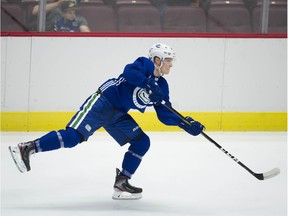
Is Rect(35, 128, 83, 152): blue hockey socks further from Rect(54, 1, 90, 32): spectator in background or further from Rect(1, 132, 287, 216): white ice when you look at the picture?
Rect(54, 1, 90, 32): spectator in background

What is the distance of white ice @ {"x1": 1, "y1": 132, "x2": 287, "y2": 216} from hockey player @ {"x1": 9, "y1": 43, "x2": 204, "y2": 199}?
278 mm

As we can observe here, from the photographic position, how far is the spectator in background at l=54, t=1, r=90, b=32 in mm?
7305

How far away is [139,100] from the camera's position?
464cm

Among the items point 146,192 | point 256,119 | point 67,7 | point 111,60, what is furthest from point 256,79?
point 146,192

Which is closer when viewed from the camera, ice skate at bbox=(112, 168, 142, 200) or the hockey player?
the hockey player

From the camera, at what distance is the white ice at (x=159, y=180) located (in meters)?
4.45

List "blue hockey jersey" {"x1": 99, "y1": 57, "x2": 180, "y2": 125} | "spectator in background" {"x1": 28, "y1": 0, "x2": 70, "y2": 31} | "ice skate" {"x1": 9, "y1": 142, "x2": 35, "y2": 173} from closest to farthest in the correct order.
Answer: "ice skate" {"x1": 9, "y1": 142, "x2": 35, "y2": 173}
"blue hockey jersey" {"x1": 99, "y1": 57, "x2": 180, "y2": 125}
"spectator in background" {"x1": 28, "y1": 0, "x2": 70, "y2": 31}

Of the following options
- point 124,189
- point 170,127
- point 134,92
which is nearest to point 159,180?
point 124,189

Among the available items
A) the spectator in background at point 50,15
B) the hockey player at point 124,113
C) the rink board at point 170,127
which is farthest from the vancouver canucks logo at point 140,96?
the spectator in background at point 50,15

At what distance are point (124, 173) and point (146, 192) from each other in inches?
10.2

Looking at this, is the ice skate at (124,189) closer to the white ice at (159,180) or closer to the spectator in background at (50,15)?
the white ice at (159,180)

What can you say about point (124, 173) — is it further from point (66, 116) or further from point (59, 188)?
point (66, 116)

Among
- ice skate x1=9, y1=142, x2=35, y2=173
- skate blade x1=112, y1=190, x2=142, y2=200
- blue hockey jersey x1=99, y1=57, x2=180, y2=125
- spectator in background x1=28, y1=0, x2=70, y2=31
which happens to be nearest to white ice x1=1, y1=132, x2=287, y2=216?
skate blade x1=112, y1=190, x2=142, y2=200

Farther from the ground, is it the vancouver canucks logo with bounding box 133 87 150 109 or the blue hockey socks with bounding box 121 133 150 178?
the vancouver canucks logo with bounding box 133 87 150 109
